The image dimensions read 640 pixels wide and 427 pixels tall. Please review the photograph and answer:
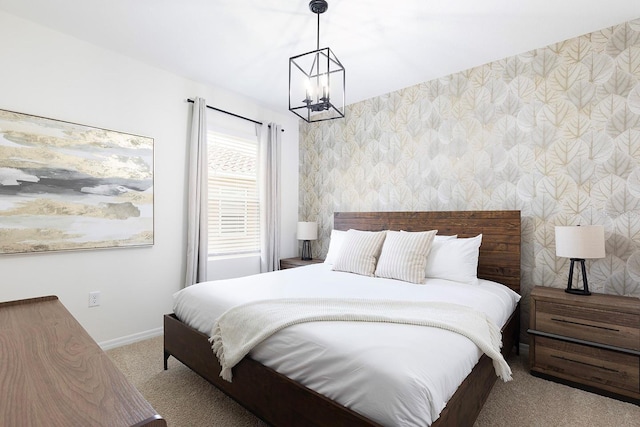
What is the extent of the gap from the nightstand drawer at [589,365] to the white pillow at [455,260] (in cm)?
63

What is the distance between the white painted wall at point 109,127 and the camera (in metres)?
2.32

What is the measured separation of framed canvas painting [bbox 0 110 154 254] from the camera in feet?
7.40

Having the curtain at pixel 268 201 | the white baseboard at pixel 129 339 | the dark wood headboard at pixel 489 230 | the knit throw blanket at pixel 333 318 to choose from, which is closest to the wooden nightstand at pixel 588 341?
the dark wood headboard at pixel 489 230

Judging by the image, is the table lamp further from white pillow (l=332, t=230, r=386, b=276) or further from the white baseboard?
the white baseboard

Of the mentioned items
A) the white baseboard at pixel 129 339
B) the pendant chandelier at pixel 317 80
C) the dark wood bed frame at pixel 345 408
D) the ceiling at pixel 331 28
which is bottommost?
the white baseboard at pixel 129 339

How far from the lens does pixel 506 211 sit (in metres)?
2.74

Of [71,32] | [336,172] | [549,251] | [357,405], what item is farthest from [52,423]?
[336,172]

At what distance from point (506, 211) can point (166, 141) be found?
3.21 m

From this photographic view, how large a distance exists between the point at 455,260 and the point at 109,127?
3.14 m

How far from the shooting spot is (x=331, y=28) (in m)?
2.39

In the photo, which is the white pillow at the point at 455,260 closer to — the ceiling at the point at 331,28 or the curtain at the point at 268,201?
the ceiling at the point at 331,28

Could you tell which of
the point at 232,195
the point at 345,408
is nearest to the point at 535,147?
the point at 345,408

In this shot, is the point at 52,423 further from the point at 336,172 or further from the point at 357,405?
the point at 336,172

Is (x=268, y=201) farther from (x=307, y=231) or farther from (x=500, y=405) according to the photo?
(x=500, y=405)
